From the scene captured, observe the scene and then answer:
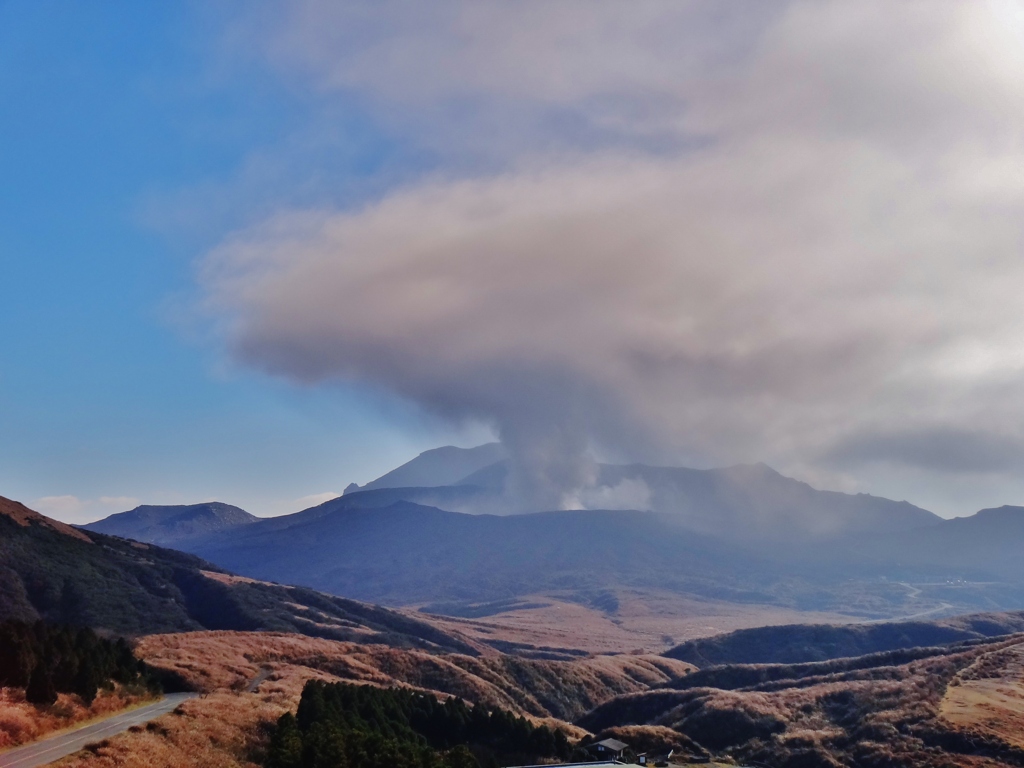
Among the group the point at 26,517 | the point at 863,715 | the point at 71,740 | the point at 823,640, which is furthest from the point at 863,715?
the point at 26,517

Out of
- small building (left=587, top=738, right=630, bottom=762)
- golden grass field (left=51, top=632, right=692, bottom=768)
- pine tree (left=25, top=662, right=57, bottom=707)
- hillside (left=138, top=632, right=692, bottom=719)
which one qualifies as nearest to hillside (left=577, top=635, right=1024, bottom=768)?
hillside (left=138, top=632, right=692, bottom=719)

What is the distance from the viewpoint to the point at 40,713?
123 ft

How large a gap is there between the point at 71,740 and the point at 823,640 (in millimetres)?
154430

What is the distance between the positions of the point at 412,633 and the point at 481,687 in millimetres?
72848

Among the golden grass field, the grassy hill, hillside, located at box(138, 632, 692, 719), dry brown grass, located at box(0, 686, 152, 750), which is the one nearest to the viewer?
dry brown grass, located at box(0, 686, 152, 750)

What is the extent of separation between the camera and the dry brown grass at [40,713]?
34.2 meters

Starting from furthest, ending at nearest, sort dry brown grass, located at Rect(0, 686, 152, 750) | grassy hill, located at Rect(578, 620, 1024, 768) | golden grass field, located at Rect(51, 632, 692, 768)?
grassy hill, located at Rect(578, 620, 1024, 768) < golden grass field, located at Rect(51, 632, 692, 768) < dry brown grass, located at Rect(0, 686, 152, 750)

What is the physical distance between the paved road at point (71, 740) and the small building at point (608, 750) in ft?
95.7

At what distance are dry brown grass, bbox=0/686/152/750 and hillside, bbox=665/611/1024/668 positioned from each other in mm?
122242

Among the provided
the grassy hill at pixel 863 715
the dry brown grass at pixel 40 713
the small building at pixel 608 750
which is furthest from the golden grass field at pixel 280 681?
the small building at pixel 608 750

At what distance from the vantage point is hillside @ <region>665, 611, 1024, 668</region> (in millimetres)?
→ 154875

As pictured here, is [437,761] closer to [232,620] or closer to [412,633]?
[232,620]

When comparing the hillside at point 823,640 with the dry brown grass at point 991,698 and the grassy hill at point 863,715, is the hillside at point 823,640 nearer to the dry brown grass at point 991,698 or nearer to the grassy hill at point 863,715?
the grassy hill at point 863,715

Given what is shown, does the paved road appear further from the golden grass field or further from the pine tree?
the pine tree
